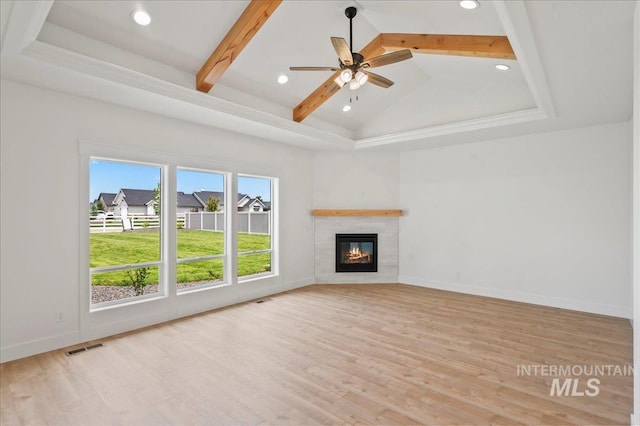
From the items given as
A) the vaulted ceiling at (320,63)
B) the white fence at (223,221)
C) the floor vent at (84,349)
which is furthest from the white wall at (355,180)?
the floor vent at (84,349)

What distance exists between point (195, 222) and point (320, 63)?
10.0 ft

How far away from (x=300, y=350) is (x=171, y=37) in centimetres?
374

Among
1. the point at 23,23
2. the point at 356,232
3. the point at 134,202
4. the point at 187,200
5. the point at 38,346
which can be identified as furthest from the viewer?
the point at 356,232

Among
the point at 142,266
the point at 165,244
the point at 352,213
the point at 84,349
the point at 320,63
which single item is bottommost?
the point at 84,349

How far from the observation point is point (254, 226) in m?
6.20

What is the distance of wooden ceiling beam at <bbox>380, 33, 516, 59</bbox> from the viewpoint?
362cm

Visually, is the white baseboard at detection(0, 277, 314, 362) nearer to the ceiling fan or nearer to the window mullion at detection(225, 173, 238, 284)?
the window mullion at detection(225, 173, 238, 284)

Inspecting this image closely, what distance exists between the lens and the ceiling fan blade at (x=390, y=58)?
353 centimetres

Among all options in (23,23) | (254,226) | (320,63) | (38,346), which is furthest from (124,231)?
(320,63)

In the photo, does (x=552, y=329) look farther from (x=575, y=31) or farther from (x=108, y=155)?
(x=108, y=155)

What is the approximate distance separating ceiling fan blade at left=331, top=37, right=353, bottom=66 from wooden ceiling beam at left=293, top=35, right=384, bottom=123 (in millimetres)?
526

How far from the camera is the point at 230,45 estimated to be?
373 cm

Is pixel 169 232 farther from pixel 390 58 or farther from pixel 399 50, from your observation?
pixel 399 50

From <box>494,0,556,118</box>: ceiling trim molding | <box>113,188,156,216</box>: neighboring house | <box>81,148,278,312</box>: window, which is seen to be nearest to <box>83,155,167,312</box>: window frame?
<box>81,148,278,312</box>: window
